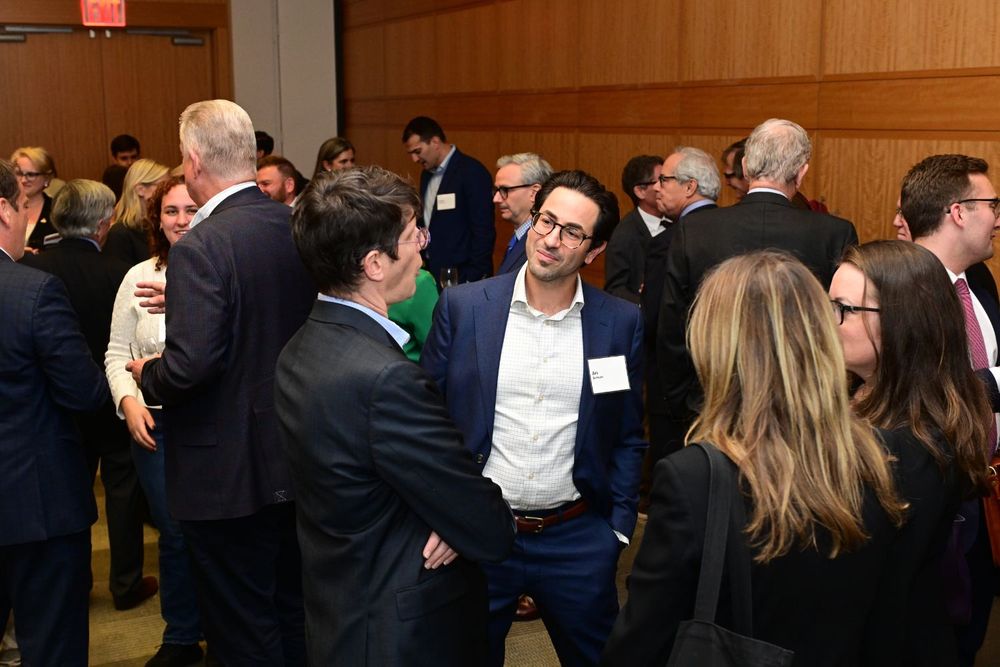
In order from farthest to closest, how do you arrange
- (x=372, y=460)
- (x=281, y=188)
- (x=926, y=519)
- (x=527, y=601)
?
(x=281, y=188) → (x=527, y=601) → (x=372, y=460) → (x=926, y=519)

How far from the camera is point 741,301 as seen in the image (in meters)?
1.45

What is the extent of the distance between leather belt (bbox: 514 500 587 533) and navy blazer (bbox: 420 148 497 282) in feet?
13.7

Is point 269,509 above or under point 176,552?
above

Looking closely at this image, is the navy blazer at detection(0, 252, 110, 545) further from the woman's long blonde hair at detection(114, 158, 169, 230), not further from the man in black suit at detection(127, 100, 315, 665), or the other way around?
the woman's long blonde hair at detection(114, 158, 169, 230)

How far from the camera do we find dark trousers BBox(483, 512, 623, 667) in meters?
2.37

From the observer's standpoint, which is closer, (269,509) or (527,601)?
(269,509)

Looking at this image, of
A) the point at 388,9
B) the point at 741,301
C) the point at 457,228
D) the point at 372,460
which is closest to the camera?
the point at 741,301

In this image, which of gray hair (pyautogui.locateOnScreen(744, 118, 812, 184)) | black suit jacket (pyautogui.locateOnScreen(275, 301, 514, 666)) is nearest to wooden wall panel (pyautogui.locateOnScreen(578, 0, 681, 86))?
gray hair (pyautogui.locateOnScreen(744, 118, 812, 184))

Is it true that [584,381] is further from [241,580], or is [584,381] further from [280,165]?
[280,165]

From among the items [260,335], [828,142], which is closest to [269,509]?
[260,335]

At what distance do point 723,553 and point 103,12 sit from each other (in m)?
9.10

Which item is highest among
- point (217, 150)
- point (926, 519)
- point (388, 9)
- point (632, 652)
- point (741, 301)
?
point (388, 9)

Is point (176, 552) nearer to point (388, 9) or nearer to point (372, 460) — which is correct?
point (372, 460)

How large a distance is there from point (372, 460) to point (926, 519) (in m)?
0.92
